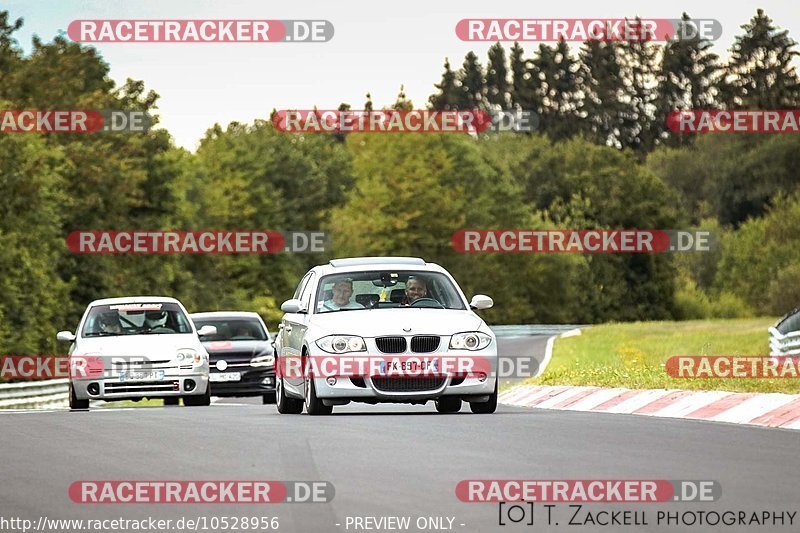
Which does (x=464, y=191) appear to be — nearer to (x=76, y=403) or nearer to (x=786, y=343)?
(x=786, y=343)

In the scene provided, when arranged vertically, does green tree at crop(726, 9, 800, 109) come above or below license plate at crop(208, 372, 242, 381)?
above

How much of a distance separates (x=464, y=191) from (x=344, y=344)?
99.4 m

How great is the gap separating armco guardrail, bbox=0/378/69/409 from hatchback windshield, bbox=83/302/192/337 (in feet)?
40.4

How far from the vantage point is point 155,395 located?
2512 centimetres

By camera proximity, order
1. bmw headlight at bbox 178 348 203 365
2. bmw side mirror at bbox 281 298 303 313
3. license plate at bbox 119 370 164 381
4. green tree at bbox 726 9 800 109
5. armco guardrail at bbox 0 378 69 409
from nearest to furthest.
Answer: bmw side mirror at bbox 281 298 303 313, license plate at bbox 119 370 164 381, bmw headlight at bbox 178 348 203 365, armco guardrail at bbox 0 378 69 409, green tree at bbox 726 9 800 109

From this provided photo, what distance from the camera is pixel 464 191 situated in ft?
388

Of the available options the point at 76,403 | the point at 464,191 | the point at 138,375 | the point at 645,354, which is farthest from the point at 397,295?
the point at 464,191

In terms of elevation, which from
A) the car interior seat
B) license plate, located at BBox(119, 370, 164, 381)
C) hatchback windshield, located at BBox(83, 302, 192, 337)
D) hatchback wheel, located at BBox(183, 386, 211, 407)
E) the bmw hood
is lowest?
hatchback wheel, located at BBox(183, 386, 211, 407)

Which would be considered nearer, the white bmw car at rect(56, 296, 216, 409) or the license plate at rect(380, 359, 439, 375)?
the license plate at rect(380, 359, 439, 375)

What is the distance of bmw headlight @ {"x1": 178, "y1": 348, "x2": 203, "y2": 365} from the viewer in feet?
82.9

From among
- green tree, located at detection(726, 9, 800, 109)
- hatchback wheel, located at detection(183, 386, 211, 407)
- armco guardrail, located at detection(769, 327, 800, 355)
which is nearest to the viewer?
hatchback wheel, located at detection(183, 386, 211, 407)

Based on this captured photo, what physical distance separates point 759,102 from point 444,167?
114ft

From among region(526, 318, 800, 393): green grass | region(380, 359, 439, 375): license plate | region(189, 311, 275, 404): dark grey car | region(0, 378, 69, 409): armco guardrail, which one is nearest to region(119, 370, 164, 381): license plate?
region(189, 311, 275, 404): dark grey car

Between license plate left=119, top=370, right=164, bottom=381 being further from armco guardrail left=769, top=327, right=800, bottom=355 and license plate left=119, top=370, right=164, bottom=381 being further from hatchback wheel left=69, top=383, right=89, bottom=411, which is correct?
armco guardrail left=769, top=327, right=800, bottom=355
